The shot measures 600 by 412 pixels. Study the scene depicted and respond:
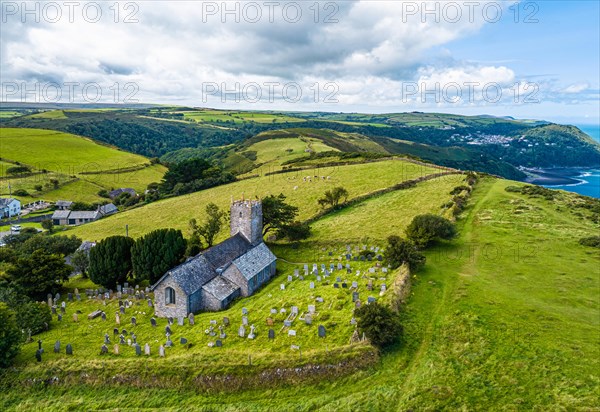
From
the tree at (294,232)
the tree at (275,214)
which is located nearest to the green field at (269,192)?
the tree at (275,214)

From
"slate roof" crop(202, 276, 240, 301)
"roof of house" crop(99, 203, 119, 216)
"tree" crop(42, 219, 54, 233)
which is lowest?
"tree" crop(42, 219, 54, 233)

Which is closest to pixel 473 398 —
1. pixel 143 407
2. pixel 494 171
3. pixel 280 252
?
pixel 143 407

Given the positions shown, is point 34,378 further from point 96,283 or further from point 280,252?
point 280,252

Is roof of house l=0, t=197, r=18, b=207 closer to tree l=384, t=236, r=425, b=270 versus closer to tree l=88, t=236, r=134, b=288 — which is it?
tree l=88, t=236, r=134, b=288

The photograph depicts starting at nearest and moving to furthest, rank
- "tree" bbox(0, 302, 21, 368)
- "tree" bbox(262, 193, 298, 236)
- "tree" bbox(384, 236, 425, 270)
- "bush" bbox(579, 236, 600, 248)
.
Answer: "tree" bbox(0, 302, 21, 368)
"tree" bbox(384, 236, 425, 270)
"bush" bbox(579, 236, 600, 248)
"tree" bbox(262, 193, 298, 236)

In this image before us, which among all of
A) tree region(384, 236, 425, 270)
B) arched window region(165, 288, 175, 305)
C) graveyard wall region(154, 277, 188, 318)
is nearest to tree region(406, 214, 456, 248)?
tree region(384, 236, 425, 270)

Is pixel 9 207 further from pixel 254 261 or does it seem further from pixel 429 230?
pixel 429 230
